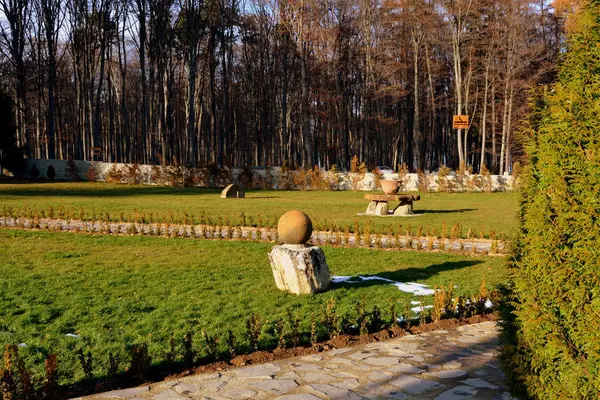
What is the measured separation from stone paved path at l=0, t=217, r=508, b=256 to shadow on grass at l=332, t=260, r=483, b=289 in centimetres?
129

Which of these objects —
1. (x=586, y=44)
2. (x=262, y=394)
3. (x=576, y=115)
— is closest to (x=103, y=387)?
(x=262, y=394)

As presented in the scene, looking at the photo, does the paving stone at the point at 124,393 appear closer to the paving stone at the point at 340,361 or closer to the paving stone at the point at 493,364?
the paving stone at the point at 340,361

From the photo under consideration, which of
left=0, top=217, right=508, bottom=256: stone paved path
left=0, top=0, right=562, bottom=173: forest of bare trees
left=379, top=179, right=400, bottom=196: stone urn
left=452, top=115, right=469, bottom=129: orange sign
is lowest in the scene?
left=0, top=217, right=508, bottom=256: stone paved path

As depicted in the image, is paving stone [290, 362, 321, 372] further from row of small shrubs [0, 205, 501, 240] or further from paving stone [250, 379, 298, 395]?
row of small shrubs [0, 205, 501, 240]

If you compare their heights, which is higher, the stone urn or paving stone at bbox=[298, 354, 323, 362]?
the stone urn

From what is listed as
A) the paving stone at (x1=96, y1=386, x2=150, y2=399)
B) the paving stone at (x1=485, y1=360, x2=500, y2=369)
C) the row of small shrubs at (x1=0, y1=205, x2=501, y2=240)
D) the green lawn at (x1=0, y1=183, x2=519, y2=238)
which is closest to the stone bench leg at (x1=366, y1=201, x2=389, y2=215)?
the green lawn at (x1=0, y1=183, x2=519, y2=238)

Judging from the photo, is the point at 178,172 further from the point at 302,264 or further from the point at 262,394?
the point at 262,394

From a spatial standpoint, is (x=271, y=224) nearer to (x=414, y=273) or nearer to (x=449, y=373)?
(x=414, y=273)

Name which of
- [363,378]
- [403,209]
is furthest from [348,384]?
[403,209]

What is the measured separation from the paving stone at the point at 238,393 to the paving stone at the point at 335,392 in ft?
1.70

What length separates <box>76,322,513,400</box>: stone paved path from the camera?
13.4 feet

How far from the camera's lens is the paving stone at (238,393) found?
4059 millimetres

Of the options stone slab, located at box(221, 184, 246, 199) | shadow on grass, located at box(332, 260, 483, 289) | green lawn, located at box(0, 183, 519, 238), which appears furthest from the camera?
stone slab, located at box(221, 184, 246, 199)

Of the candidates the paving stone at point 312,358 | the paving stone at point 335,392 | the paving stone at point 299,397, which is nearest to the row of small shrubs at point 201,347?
the paving stone at point 312,358
